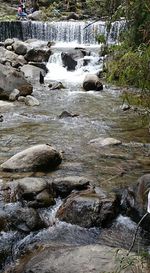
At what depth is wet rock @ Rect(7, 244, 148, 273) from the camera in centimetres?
363

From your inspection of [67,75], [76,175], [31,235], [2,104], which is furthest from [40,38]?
[31,235]

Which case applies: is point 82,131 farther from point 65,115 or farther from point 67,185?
point 67,185

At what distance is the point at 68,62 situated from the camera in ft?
53.3

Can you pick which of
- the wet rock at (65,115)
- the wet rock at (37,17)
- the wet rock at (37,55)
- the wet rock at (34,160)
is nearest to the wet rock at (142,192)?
the wet rock at (34,160)

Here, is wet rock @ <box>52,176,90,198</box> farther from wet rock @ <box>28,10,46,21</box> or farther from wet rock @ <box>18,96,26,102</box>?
wet rock @ <box>28,10,46,21</box>

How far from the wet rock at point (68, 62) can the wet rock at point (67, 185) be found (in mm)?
10970

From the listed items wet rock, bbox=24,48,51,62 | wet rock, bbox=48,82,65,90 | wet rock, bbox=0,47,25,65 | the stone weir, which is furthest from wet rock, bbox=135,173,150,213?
the stone weir

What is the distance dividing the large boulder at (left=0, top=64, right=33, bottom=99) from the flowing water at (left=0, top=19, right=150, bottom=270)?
428mm

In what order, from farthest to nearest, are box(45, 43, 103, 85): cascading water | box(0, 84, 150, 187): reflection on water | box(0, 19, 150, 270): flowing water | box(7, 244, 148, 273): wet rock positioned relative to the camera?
box(45, 43, 103, 85): cascading water → box(0, 84, 150, 187): reflection on water → box(0, 19, 150, 270): flowing water → box(7, 244, 148, 273): wet rock

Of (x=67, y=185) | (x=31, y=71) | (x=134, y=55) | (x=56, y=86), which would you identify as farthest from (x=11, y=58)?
(x=134, y=55)

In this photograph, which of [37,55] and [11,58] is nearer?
[11,58]

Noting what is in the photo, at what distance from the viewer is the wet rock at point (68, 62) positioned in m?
16.1

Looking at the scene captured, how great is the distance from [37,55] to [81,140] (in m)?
9.45

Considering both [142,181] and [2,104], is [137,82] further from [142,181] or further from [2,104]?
[2,104]
